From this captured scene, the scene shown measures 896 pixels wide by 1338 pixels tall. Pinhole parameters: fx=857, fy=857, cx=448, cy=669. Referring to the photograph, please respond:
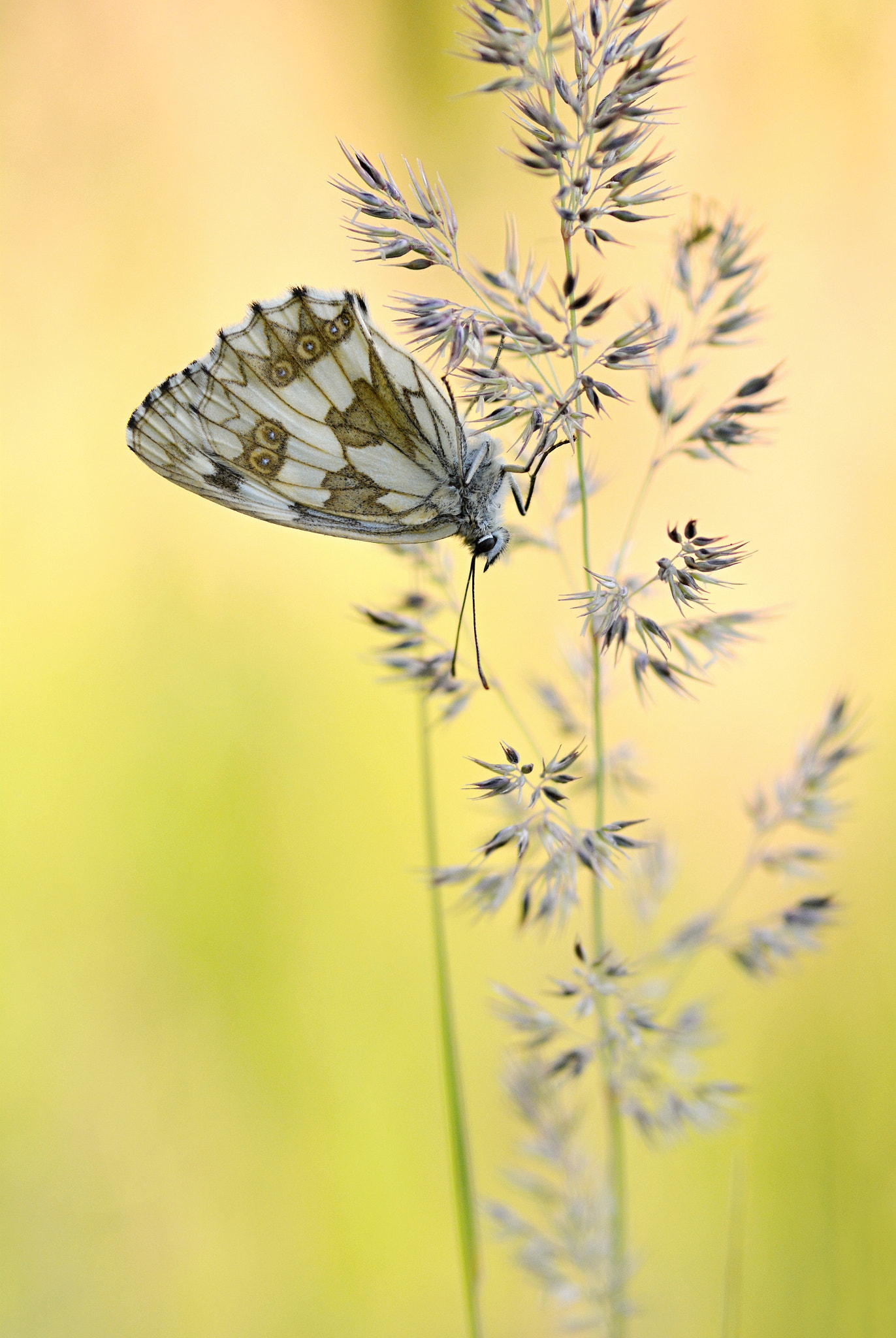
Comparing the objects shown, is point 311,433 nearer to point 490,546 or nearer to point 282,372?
point 282,372

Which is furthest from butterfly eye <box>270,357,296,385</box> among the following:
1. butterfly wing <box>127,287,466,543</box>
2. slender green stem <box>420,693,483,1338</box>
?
slender green stem <box>420,693,483,1338</box>

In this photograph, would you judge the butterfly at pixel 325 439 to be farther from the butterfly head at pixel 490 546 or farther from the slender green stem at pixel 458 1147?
the slender green stem at pixel 458 1147

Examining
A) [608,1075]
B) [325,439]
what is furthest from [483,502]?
Result: [608,1075]

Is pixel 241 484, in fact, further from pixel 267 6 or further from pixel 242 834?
pixel 267 6

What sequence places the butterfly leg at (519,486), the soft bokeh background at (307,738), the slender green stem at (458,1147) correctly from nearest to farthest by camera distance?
the slender green stem at (458,1147)
the butterfly leg at (519,486)
the soft bokeh background at (307,738)

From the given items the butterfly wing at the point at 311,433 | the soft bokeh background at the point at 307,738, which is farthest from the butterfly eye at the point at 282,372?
the soft bokeh background at the point at 307,738
